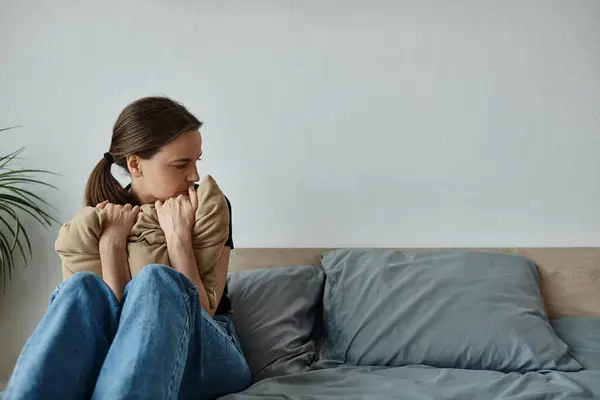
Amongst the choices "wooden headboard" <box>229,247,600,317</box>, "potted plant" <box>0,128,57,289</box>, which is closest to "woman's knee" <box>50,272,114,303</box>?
"wooden headboard" <box>229,247,600,317</box>

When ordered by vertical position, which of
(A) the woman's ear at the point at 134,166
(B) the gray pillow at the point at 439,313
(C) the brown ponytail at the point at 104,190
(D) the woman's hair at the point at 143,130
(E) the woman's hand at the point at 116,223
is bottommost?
(B) the gray pillow at the point at 439,313

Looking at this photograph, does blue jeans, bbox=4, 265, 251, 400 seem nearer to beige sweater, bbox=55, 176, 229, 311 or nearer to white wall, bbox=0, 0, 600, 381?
beige sweater, bbox=55, 176, 229, 311

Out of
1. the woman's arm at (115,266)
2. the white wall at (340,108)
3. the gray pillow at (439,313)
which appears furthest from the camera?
the white wall at (340,108)

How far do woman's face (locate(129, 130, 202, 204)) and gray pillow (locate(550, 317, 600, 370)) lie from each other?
3.79 feet

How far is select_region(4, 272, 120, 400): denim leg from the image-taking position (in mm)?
1034

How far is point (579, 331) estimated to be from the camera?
1900mm

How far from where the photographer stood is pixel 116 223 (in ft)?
5.07

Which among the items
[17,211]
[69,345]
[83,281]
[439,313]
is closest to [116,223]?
[83,281]

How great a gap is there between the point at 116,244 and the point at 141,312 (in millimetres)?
412

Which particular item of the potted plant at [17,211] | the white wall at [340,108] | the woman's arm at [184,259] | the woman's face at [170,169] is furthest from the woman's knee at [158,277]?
the potted plant at [17,211]

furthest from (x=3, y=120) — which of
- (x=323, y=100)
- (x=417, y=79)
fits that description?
(x=417, y=79)

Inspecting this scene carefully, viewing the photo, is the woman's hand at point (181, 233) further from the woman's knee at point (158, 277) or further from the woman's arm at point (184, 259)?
the woman's knee at point (158, 277)

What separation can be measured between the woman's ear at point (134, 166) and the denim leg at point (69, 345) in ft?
1.51

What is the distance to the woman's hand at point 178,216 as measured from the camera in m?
1.51
